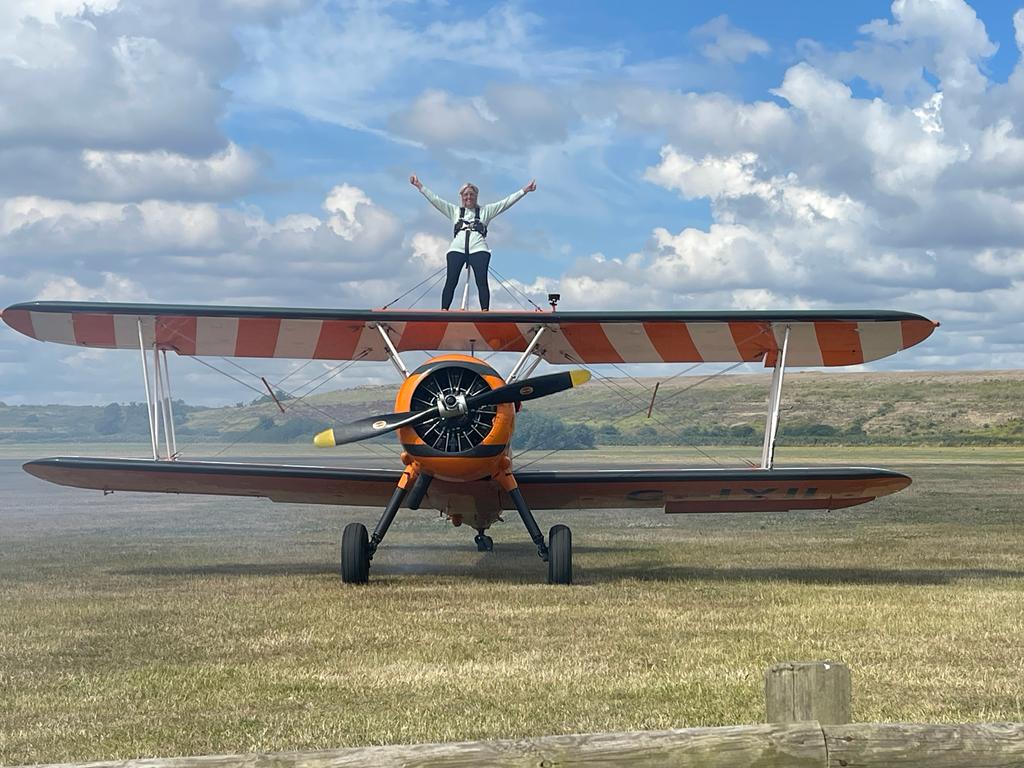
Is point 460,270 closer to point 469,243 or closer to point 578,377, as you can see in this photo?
point 469,243

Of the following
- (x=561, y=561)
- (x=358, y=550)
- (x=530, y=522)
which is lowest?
(x=561, y=561)

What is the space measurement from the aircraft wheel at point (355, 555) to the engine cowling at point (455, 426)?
99cm

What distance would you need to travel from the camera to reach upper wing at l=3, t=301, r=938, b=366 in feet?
42.2

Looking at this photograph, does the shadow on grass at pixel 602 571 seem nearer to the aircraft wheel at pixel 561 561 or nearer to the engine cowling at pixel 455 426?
the aircraft wheel at pixel 561 561

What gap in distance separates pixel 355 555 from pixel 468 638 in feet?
12.1

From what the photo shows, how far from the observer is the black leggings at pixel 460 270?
14.3 meters

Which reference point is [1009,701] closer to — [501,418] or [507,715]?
[507,715]

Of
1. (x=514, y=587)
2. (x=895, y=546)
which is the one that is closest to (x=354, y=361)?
(x=514, y=587)

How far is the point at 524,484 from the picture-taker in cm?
1371

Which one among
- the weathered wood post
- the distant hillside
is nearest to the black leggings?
the weathered wood post

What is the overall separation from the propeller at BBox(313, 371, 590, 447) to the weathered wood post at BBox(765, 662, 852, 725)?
8138mm

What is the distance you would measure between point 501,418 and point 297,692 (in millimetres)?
5664

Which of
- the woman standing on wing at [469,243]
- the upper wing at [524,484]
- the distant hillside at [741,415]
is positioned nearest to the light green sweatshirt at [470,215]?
the woman standing on wing at [469,243]

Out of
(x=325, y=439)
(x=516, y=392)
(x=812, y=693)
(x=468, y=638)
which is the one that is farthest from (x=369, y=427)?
(x=812, y=693)
